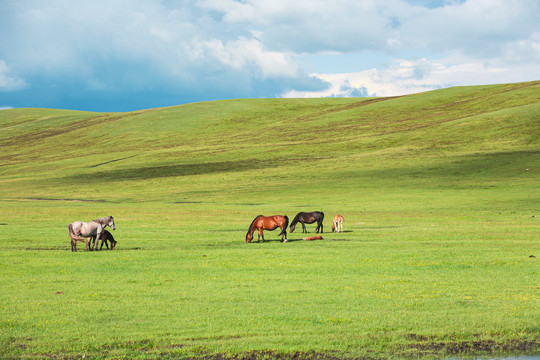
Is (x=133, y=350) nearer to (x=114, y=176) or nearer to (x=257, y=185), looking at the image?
(x=257, y=185)

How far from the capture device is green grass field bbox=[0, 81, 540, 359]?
13.0 m

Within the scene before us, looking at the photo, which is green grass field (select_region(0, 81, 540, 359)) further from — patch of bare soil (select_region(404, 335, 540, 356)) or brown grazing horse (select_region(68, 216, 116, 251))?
brown grazing horse (select_region(68, 216, 116, 251))

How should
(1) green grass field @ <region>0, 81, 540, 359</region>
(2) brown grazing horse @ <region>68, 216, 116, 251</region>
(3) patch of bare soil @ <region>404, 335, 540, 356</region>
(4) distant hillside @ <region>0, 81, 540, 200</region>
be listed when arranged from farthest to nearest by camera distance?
(4) distant hillside @ <region>0, 81, 540, 200</region> → (2) brown grazing horse @ <region>68, 216, 116, 251</region> → (1) green grass field @ <region>0, 81, 540, 359</region> → (3) patch of bare soil @ <region>404, 335, 540, 356</region>

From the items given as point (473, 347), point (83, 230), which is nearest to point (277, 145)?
point (83, 230)

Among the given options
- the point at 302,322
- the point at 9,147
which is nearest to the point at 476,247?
the point at 302,322

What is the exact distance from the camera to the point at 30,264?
2297 centimetres

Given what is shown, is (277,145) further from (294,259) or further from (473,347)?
(473,347)

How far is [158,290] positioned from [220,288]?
6.28 ft

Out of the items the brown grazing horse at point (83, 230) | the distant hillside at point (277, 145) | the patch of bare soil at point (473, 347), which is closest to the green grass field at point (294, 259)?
the patch of bare soil at point (473, 347)

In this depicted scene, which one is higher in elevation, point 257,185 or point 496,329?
point 257,185

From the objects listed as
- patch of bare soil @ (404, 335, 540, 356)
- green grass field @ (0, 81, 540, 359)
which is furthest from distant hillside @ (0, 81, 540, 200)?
patch of bare soil @ (404, 335, 540, 356)

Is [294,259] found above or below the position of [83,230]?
below

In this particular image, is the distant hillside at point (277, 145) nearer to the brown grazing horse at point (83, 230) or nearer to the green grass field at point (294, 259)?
the green grass field at point (294, 259)

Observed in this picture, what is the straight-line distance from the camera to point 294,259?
965 inches
